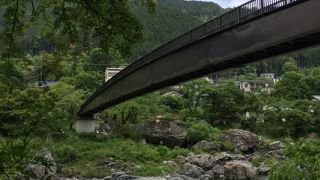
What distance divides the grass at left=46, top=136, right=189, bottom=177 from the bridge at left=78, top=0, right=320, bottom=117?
8283 mm

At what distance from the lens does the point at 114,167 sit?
3030 cm

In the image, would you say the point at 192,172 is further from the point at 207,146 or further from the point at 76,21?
the point at 76,21

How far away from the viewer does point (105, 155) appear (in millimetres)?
32344

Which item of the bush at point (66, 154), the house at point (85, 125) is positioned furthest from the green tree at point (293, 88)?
→ the bush at point (66, 154)

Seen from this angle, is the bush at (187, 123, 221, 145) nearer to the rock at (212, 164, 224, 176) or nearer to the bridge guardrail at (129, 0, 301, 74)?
the rock at (212, 164, 224, 176)

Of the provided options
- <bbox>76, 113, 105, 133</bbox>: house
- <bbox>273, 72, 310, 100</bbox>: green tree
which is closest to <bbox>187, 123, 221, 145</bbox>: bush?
<bbox>76, 113, 105, 133</bbox>: house

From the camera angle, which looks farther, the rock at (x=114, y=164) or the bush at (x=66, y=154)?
the bush at (x=66, y=154)

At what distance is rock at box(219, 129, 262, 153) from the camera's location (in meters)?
39.7

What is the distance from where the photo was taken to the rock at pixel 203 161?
30886 millimetres

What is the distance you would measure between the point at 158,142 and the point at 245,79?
57589mm

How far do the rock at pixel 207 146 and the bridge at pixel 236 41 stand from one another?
15.4 meters

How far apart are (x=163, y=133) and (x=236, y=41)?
2406cm

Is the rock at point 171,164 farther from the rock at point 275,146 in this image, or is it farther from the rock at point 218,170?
the rock at point 275,146

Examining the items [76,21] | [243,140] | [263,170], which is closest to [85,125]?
[243,140]
